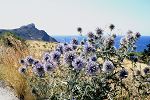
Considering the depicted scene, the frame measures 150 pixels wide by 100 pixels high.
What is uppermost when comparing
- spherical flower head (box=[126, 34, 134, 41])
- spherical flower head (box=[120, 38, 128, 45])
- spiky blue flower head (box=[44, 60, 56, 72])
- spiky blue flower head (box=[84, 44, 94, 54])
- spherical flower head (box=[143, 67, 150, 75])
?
spherical flower head (box=[126, 34, 134, 41])

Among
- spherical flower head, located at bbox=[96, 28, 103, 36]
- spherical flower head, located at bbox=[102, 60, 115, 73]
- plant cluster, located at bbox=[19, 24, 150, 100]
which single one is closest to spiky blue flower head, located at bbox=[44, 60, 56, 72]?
plant cluster, located at bbox=[19, 24, 150, 100]

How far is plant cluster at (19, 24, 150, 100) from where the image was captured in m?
5.15

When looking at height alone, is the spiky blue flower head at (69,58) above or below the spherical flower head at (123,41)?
below

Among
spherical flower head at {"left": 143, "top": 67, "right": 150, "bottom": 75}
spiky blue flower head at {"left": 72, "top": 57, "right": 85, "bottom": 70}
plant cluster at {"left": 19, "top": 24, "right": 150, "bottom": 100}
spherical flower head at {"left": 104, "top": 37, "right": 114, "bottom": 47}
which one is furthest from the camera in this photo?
spherical flower head at {"left": 143, "top": 67, "right": 150, "bottom": 75}

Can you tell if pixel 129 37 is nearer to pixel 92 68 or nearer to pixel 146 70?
pixel 146 70

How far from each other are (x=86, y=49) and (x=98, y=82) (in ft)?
2.40

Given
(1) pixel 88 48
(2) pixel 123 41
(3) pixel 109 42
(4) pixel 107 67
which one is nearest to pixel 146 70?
(2) pixel 123 41

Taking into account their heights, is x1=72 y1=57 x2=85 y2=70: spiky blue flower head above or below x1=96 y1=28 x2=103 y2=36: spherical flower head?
below

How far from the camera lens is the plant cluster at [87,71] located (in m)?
5.15

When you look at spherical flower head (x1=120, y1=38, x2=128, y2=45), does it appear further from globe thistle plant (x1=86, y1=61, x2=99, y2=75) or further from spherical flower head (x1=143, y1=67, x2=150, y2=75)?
globe thistle plant (x1=86, y1=61, x2=99, y2=75)

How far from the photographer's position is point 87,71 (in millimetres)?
5188

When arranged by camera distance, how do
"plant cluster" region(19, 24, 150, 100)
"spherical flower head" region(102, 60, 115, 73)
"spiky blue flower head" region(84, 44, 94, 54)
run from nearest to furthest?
"plant cluster" region(19, 24, 150, 100)
"spherical flower head" region(102, 60, 115, 73)
"spiky blue flower head" region(84, 44, 94, 54)

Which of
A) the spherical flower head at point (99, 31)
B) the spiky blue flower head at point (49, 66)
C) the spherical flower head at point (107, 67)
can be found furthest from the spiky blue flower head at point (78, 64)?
the spherical flower head at point (99, 31)

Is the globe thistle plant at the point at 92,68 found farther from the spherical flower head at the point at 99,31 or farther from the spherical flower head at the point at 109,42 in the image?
the spherical flower head at the point at 99,31
